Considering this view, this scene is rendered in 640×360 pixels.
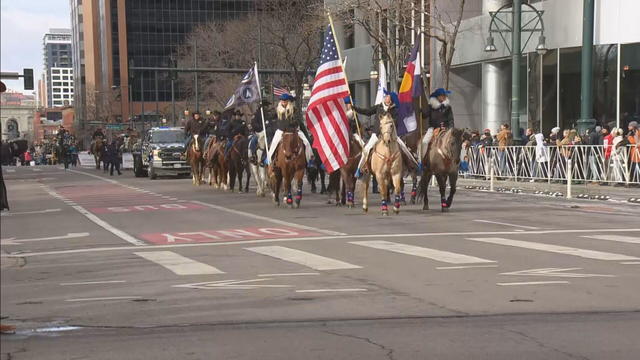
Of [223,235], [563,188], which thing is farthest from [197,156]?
[223,235]

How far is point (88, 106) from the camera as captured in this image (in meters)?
122

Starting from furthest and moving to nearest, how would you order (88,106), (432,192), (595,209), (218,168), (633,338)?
1. (88,106)
2. (218,168)
3. (432,192)
4. (595,209)
5. (633,338)

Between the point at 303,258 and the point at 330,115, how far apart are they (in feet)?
29.4

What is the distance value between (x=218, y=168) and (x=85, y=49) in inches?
5604

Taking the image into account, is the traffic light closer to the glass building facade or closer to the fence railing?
the fence railing

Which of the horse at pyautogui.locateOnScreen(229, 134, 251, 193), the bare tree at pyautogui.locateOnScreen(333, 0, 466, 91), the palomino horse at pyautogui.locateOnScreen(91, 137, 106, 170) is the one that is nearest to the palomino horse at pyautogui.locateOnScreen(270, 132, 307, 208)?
the horse at pyautogui.locateOnScreen(229, 134, 251, 193)

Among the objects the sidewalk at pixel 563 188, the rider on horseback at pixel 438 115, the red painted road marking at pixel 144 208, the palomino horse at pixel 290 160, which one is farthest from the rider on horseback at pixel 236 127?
the rider on horseback at pixel 438 115

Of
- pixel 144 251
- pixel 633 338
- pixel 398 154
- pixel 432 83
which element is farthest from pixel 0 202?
pixel 432 83

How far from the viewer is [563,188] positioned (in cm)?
2778

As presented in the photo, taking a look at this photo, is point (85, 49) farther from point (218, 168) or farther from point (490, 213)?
point (490, 213)

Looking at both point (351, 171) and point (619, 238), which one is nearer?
point (619, 238)

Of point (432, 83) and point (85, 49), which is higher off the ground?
point (85, 49)

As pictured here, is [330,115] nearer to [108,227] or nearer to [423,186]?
[423,186]

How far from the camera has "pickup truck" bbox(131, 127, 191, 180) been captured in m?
38.9
